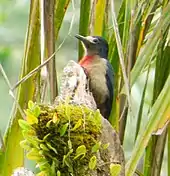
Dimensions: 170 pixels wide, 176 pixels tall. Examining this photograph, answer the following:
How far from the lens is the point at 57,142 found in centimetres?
97

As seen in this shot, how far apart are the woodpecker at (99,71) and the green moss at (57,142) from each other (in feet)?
1.55

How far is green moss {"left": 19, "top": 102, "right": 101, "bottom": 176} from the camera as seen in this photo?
960 mm

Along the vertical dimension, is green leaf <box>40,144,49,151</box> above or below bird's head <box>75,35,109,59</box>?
above

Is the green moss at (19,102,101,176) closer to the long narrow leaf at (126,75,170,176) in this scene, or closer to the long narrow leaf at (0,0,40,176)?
the long narrow leaf at (126,75,170,176)

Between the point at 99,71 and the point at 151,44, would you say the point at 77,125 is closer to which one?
the point at 151,44

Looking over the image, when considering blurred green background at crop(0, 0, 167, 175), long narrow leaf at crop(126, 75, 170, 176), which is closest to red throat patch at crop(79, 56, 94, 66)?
blurred green background at crop(0, 0, 167, 175)

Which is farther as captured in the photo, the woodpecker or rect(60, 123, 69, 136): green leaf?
the woodpecker

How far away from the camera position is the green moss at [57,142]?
37.8 inches

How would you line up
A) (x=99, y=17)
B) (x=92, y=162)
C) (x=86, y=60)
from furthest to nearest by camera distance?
(x=86, y=60) < (x=99, y=17) < (x=92, y=162)

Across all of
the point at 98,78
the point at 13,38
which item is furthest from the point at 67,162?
the point at 13,38

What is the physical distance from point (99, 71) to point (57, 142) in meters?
0.75

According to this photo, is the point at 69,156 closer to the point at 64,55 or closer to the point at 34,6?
the point at 34,6

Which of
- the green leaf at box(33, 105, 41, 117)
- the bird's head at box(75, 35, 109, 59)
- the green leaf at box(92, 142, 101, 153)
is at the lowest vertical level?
the bird's head at box(75, 35, 109, 59)

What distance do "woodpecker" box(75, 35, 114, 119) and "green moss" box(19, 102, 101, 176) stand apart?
0.47 metres
